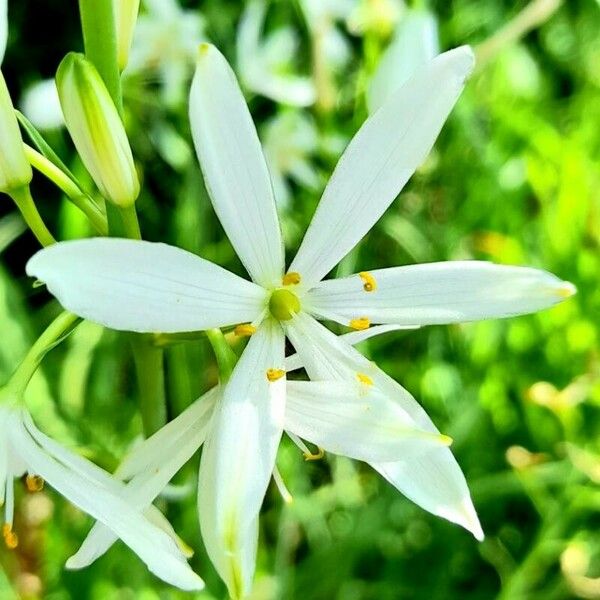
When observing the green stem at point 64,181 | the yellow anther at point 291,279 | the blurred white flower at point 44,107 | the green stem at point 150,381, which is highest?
the green stem at point 64,181

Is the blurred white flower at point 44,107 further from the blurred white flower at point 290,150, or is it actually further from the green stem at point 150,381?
the green stem at point 150,381

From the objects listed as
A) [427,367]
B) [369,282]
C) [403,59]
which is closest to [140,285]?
[369,282]

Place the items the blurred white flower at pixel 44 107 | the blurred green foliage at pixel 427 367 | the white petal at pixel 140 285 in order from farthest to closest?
the blurred white flower at pixel 44 107 → the blurred green foliage at pixel 427 367 → the white petal at pixel 140 285

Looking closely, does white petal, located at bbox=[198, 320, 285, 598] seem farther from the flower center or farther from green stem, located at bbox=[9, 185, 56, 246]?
green stem, located at bbox=[9, 185, 56, 246]

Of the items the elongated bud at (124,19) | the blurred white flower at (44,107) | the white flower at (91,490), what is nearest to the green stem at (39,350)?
the white flower at (91,490)

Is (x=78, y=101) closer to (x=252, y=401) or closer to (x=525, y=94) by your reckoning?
(x=252, y=401)

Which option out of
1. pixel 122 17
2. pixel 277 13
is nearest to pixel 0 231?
pixel 277 13
